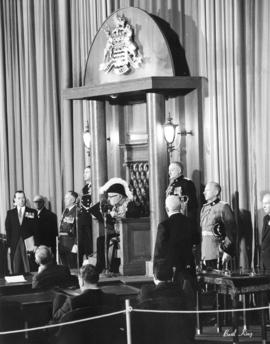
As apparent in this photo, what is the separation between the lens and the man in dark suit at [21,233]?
489 inches

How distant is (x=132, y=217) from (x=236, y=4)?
2.88 meters

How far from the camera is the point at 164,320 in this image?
7199 mm

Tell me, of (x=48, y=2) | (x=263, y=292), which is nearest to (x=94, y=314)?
(x=263, y=292)

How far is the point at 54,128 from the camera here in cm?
1395

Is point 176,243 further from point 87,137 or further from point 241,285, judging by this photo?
point 87,137

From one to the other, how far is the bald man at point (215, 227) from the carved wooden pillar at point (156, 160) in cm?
116

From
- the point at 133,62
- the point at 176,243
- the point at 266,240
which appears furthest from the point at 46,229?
the point at 266,240

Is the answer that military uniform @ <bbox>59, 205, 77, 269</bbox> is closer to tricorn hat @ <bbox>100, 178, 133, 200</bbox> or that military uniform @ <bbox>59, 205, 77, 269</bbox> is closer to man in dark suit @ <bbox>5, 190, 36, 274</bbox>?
man in dark suit @ <bbox>5, 190, 36, 274</bbox>

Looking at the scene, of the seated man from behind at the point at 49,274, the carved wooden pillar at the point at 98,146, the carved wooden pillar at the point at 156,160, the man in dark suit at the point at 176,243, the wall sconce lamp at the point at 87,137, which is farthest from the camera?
the wall sconce lamp at the point at 87,137

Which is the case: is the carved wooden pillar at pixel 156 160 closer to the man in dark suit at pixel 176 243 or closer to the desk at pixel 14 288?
the desk at pixel 14 288

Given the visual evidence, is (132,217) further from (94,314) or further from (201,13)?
(94,314)

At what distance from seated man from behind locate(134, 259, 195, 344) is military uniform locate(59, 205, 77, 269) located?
14.8ft

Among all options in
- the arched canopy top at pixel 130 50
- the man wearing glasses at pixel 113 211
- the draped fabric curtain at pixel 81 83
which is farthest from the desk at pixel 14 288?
the arched canopy top at pixel 130 50
